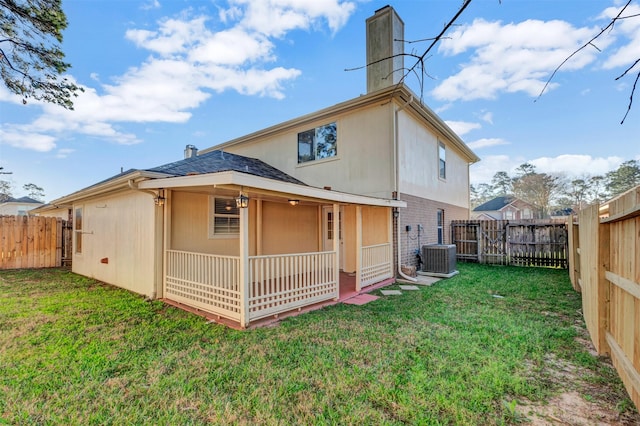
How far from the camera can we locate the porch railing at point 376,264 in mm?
7251

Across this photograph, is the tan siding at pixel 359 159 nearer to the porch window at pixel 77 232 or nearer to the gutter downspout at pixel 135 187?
the gutter downspout at pixel 135 187

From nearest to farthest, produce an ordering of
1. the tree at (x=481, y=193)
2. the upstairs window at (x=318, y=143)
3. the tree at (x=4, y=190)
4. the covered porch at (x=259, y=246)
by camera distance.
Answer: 1. the covered porch at (x=259, y=246)
2. the upstairs window at (x=318, y=143)
3. the tree at (x=4, y=190)
4. the tree at (x=481, y=193)

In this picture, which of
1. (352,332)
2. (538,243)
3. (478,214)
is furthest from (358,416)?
(478,214)

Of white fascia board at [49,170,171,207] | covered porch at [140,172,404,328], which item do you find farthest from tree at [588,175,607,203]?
white fascia board at [49,170,171,207]

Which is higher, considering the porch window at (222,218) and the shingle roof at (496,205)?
the shingle roof at (496,205)

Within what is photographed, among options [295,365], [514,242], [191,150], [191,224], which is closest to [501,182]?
[514,242]

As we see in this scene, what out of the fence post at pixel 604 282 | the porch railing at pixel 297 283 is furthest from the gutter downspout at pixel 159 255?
the fence post at pixel 604 282

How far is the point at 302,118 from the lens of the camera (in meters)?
9.65

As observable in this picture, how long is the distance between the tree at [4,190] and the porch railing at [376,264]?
136 feet

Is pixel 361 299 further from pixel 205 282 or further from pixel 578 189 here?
pixel 578 189

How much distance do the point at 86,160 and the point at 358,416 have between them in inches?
1076

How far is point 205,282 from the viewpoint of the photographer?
5.28 m

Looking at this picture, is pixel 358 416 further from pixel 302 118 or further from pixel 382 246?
pixel 302 118

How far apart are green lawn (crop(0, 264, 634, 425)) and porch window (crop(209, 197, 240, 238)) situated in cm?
217
